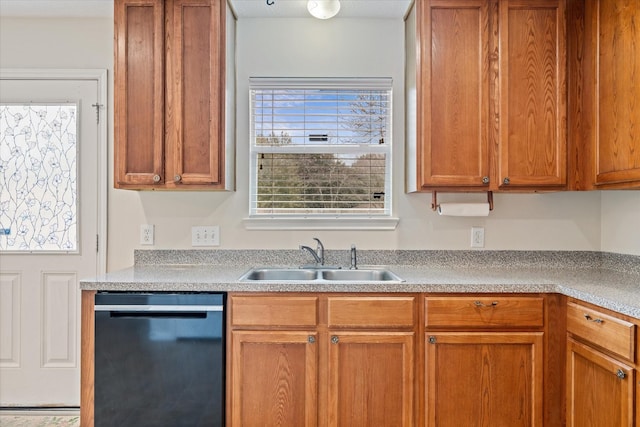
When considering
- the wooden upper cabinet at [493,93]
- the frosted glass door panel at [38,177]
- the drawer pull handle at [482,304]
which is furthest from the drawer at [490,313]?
the frosted glass door panel at [38,177]

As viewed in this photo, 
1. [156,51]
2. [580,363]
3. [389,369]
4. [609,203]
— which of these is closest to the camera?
[580,363]

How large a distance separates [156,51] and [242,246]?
3.97 feet

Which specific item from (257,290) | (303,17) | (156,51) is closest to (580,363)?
(257,290)

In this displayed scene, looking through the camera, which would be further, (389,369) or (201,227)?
(201,227)

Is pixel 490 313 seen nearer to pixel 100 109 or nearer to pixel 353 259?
pixel 353 259

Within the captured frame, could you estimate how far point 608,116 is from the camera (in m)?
1.94

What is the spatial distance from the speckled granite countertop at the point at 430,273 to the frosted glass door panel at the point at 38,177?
58cm

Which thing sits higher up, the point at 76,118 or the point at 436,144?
the point at 76,118

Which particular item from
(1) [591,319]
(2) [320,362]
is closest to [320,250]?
(2) [320,362]

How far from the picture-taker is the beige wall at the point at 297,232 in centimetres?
247

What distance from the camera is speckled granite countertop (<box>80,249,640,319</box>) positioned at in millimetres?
1842

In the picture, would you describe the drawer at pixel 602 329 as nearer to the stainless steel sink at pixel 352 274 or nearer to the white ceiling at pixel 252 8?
the stainless steel sink at pixel 352 274

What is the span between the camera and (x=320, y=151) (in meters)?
2.53

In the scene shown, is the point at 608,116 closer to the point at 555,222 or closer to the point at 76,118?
the point at 555,222
